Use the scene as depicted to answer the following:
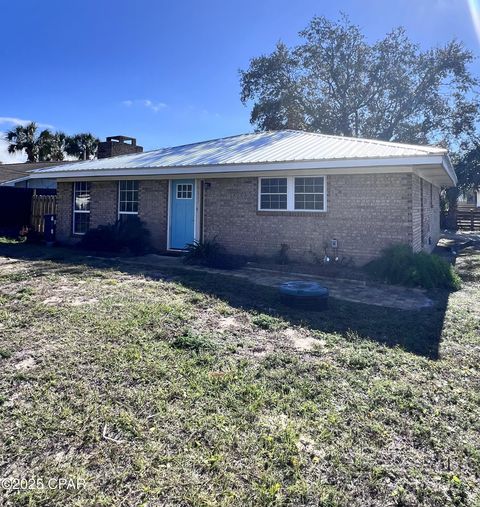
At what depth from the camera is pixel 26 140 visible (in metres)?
36.8

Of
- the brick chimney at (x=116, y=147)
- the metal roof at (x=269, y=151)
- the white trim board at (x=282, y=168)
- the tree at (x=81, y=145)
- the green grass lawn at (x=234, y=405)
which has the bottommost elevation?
the green grass lawn at (x=234, y=405)

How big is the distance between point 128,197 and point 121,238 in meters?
1.87

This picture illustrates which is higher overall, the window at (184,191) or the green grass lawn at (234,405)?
the window at (184,191)

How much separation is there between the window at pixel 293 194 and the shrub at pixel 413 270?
88.4 inches

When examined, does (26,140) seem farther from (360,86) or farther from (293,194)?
(293,194)

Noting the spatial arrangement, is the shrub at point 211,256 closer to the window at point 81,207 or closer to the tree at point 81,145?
the window at point 81,207

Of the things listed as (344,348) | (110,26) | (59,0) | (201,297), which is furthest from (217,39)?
(344,348)

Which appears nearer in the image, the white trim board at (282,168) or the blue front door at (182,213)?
the white trim board at (282,168)

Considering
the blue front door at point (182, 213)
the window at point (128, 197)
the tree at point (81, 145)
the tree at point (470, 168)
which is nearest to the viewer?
the blue front door at point (182, 213)

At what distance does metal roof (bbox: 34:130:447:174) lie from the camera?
9633mm

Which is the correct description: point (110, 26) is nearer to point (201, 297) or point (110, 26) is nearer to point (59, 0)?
point (59, 0)

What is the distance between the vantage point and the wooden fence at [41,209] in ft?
58.5

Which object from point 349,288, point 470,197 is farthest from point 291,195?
point 470,197

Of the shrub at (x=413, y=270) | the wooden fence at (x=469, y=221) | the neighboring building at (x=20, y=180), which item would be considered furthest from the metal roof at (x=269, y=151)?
the wooden fence at (x=469, y=221)
